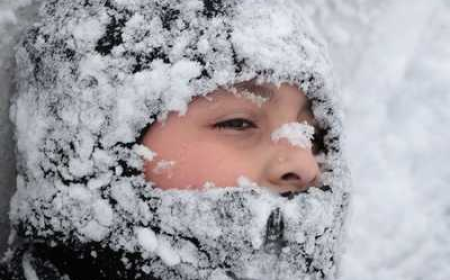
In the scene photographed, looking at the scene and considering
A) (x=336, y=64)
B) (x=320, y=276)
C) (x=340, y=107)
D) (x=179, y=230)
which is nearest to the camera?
(x=179, y=230)

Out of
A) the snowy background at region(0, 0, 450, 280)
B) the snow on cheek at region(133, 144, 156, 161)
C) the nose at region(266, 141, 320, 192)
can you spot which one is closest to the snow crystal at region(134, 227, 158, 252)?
the snow on cheek at region(133, 144, 156, 161)

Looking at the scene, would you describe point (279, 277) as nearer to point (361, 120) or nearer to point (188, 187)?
point (188, 187)

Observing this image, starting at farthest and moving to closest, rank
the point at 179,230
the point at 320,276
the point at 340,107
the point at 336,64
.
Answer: the point at 336,64, the point at 340,107, the point at 320,276, the point at 179,230

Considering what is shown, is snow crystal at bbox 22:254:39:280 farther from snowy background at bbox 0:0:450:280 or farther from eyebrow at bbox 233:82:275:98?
snowy background at bbox 0:0:450:280

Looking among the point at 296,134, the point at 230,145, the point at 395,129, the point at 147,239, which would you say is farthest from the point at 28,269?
the point at 395,129

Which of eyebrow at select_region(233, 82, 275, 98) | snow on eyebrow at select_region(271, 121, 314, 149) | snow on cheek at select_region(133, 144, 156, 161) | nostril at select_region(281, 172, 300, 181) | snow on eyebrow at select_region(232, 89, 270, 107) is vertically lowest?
snow on cheek at select_region(133, 144, 156, 161)

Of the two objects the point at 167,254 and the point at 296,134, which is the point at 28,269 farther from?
the point at 296,134

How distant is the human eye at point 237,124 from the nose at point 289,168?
6cm

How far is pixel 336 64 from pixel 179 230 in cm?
89

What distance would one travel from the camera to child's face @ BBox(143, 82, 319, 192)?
1110mm

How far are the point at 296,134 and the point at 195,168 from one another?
19cm

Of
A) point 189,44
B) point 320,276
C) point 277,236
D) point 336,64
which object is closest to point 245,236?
point 277,236

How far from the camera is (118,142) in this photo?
42.9 inches

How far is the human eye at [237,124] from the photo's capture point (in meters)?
1.16
